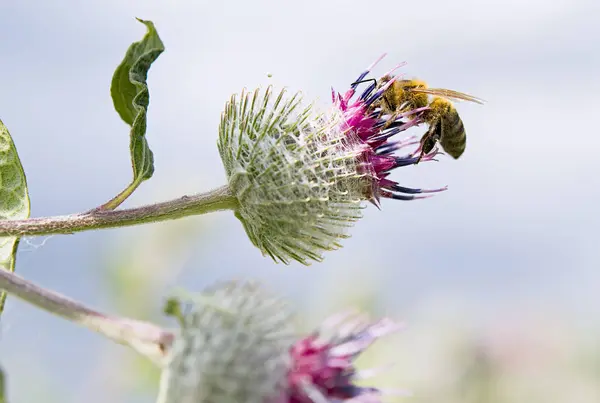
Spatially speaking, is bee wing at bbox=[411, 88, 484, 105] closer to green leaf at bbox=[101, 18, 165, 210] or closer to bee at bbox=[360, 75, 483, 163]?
bee at bbox=[360, 75, 483, 163]

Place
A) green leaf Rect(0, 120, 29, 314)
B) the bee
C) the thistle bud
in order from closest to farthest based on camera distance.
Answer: the thistle bud
green leaf Rect(0, 120, 29, 314)
the bee

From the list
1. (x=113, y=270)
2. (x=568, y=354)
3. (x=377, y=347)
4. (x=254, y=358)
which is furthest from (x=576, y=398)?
(x=254, y=358)

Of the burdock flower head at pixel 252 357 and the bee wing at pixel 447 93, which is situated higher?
the bee wing at pixel 447 93

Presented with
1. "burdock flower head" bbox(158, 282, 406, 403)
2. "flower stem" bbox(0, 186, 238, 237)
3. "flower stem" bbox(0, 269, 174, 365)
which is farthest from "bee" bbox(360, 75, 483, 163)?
"flower stem" bbox(0, 269, 174, 365)

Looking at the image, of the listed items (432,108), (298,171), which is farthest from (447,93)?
(298,171)

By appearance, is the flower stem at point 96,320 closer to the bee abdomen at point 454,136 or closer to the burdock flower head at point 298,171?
the burdock flower head at point 298,171

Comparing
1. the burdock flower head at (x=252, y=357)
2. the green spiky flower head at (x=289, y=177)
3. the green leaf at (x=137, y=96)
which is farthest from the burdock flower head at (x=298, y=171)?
the burdock flower head at (x=252, y=357)

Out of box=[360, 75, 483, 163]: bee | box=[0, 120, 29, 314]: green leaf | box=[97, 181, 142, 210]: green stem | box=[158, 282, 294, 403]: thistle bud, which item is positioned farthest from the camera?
box=[360, 75, 483, 163]: bee

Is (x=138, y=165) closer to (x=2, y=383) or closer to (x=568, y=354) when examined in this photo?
(x=2, y=383)
